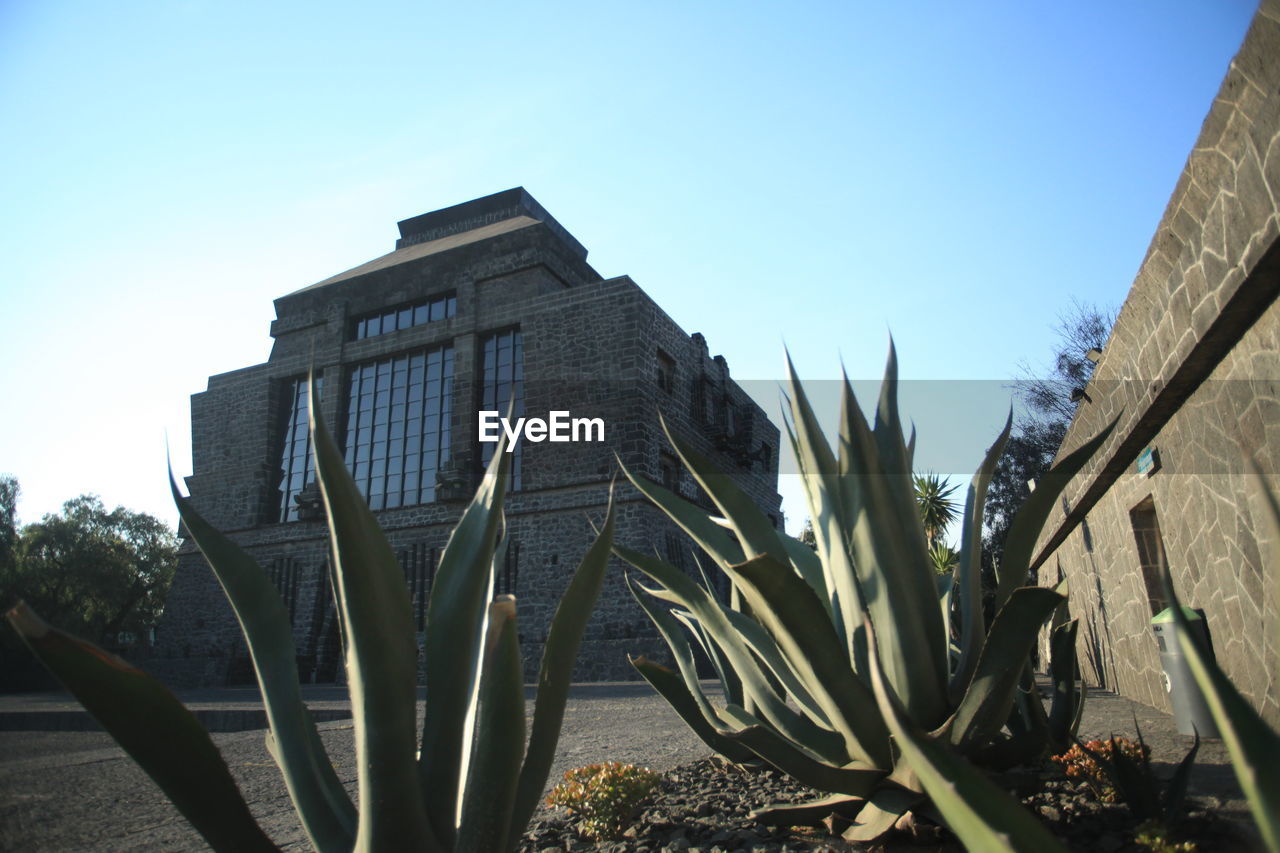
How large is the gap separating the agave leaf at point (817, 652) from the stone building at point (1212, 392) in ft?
2.54

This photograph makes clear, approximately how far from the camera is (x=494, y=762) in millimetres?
1072

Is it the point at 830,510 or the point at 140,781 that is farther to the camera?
the point at 140,781

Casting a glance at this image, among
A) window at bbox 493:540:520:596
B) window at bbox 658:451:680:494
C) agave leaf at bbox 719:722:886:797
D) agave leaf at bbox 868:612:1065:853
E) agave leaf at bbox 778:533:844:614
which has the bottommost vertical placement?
agave leaf at bbox 719:722:886:797

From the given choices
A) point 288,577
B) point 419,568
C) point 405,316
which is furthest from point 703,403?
point 288,577

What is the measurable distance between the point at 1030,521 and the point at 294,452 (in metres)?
21.3

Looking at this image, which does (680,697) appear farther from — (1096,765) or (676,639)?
(1096,765)

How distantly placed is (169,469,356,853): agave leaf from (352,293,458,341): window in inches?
732

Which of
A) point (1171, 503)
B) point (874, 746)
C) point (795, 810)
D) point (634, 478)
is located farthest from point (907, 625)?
point (1171, 503)

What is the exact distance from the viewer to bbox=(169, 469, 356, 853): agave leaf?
1176 millimetres

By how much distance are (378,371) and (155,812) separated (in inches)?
705

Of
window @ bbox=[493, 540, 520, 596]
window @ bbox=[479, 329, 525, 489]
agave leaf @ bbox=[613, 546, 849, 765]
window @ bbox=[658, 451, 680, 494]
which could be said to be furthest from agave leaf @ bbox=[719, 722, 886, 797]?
window @ bbox=[479, 329, 525, 489]

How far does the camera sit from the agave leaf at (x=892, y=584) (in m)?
1.63

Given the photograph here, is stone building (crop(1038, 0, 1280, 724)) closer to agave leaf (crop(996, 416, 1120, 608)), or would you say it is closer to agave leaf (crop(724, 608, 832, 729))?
agave leaf (crop(996, 416, 1120, 608))

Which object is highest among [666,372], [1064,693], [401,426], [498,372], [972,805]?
[498,372]
